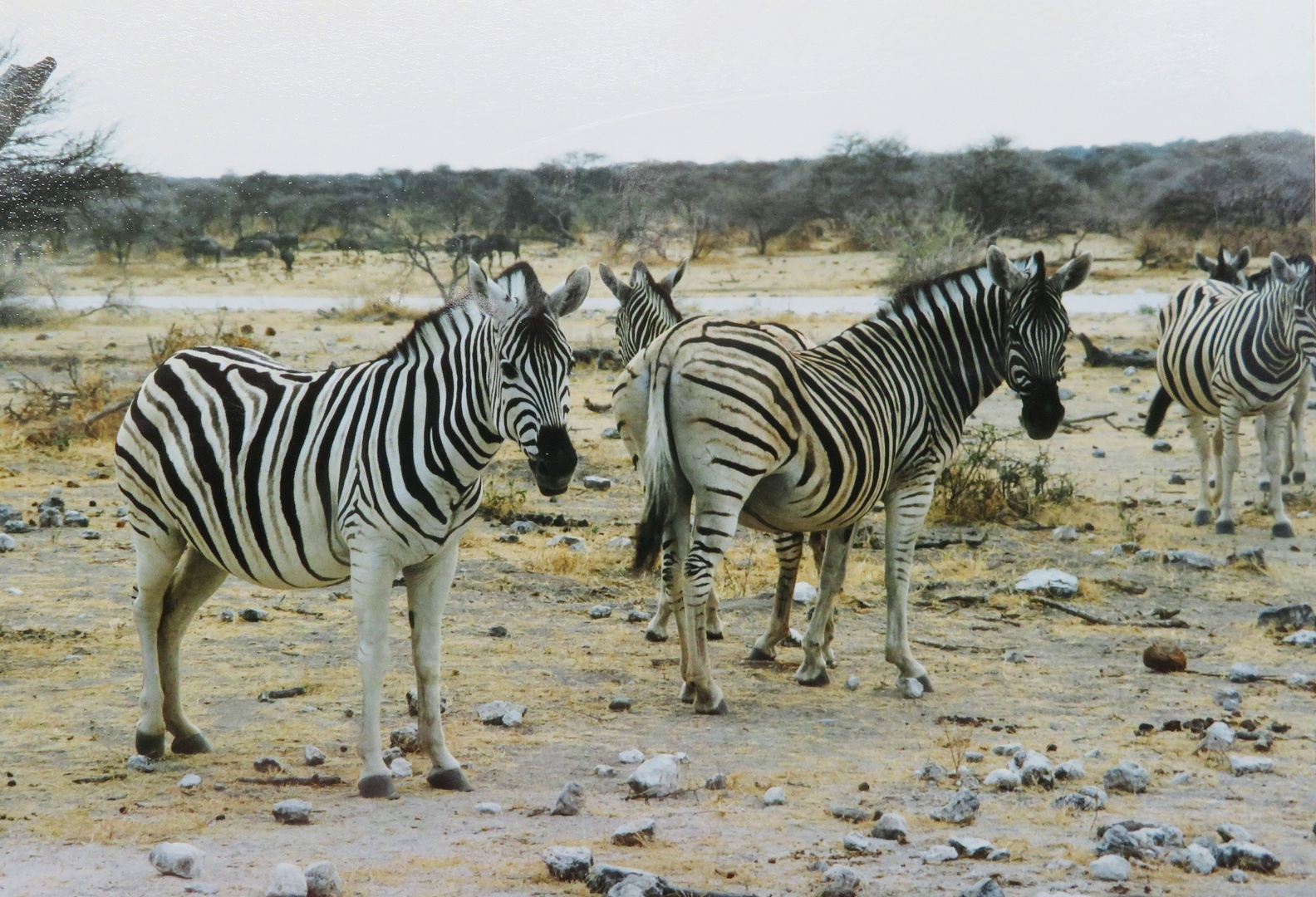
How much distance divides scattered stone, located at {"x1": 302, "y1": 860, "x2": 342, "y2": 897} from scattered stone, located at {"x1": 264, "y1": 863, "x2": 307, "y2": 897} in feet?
0.10

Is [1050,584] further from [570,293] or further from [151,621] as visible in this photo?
[151,621]

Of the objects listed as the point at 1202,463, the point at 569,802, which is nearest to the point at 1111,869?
the point at 569,802

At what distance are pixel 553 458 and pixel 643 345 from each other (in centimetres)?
354

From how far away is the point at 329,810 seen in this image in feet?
14.4

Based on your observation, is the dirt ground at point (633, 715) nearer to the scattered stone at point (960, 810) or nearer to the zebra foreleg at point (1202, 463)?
the scattered stone at point (960, 810)

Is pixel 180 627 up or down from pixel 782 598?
up

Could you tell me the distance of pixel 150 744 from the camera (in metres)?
4.93

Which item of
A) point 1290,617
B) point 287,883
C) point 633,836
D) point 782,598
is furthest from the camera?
point 1290,617

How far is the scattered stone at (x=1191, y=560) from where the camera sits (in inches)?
331

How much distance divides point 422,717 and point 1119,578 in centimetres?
510

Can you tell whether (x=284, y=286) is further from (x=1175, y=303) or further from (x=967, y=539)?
(x=1175, y=303)

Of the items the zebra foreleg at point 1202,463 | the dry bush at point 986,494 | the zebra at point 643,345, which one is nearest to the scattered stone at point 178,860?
the zebra at point 643,345

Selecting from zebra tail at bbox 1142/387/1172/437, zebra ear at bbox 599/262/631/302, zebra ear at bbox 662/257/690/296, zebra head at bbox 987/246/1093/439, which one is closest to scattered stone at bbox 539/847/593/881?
zebra head at bbox 987/246/1093/439

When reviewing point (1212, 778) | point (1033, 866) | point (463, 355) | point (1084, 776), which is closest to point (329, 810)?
point (463, 355)
